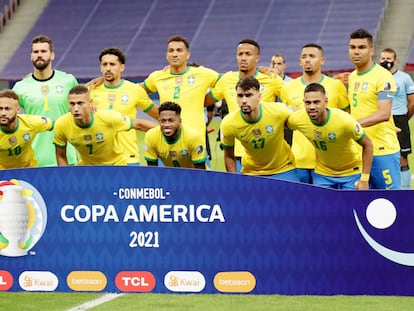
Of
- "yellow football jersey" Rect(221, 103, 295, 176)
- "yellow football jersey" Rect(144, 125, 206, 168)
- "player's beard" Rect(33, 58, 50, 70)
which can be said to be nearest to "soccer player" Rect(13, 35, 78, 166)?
"player's beard" Rect(33, 58, 50, 70)

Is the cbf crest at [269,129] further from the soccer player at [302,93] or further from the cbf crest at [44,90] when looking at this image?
the cbf crest at [44,90]

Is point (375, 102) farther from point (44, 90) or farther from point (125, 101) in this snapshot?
point (44, 90)

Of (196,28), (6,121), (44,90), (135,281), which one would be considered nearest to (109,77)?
(44,90)

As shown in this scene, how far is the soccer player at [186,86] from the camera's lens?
10445mm

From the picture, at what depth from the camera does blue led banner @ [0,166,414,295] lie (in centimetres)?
700

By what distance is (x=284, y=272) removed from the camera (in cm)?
714

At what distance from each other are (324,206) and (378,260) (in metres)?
0.53

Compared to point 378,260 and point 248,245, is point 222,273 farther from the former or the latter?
point 378,260

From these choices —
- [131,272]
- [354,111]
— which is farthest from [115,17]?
[131,272]

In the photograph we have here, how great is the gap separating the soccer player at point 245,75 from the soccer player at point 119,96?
2.41 ft

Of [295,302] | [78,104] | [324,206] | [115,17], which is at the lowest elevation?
[295,302]

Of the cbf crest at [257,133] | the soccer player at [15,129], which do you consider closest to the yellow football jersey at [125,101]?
the soccer player at [15,129]

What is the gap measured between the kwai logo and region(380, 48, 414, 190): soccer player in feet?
17.0

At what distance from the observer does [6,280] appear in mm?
7586
